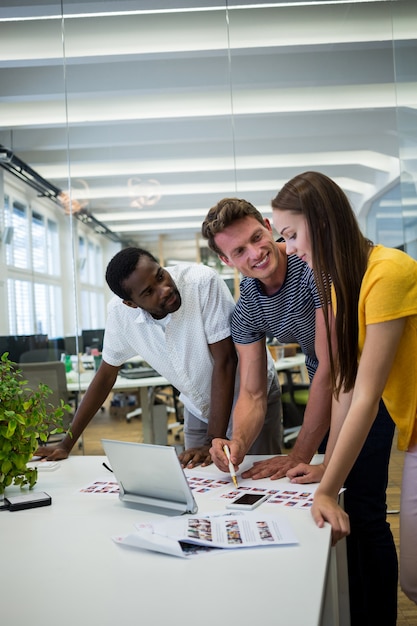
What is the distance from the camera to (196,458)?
1931mm

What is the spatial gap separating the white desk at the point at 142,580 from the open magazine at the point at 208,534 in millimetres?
19

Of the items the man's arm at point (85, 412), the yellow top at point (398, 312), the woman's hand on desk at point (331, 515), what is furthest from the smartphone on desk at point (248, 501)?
the man's arm at point (85, 412)

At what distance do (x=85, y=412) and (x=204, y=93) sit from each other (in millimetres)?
3012

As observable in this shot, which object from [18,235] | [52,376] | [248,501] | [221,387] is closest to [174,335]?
[221,387]

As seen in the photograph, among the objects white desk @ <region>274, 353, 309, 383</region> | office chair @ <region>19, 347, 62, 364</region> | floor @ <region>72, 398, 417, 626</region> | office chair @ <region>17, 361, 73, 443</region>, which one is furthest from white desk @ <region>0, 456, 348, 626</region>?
white desk @ <region>274, 353, 309, 383</region>

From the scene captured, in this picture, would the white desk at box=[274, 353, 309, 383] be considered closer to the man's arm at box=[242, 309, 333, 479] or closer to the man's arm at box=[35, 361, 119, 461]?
the man's arm at box=[35, 361, 119, 461]

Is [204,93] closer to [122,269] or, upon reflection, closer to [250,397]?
[122,269]

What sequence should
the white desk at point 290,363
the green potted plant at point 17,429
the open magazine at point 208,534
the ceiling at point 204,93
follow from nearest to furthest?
the open magazine at point 208,534 → the green potted plant at point 17,429 → the ceiling at point 204,93 → the white desk at point 290,363

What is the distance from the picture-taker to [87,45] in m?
4.44

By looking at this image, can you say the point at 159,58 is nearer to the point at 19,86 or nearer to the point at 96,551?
the point at 19,86

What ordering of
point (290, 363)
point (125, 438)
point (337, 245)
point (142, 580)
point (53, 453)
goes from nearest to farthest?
1. point (142, 580)
2. point (337, 245)
3. point (53, 453)
4. point (125, 438)
5. point (290, 363)

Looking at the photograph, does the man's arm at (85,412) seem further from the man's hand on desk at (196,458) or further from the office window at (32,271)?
the office window at (32,271)

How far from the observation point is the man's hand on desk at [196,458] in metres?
1.92

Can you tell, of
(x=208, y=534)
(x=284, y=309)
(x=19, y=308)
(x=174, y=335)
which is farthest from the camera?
(x=19, y=308)
